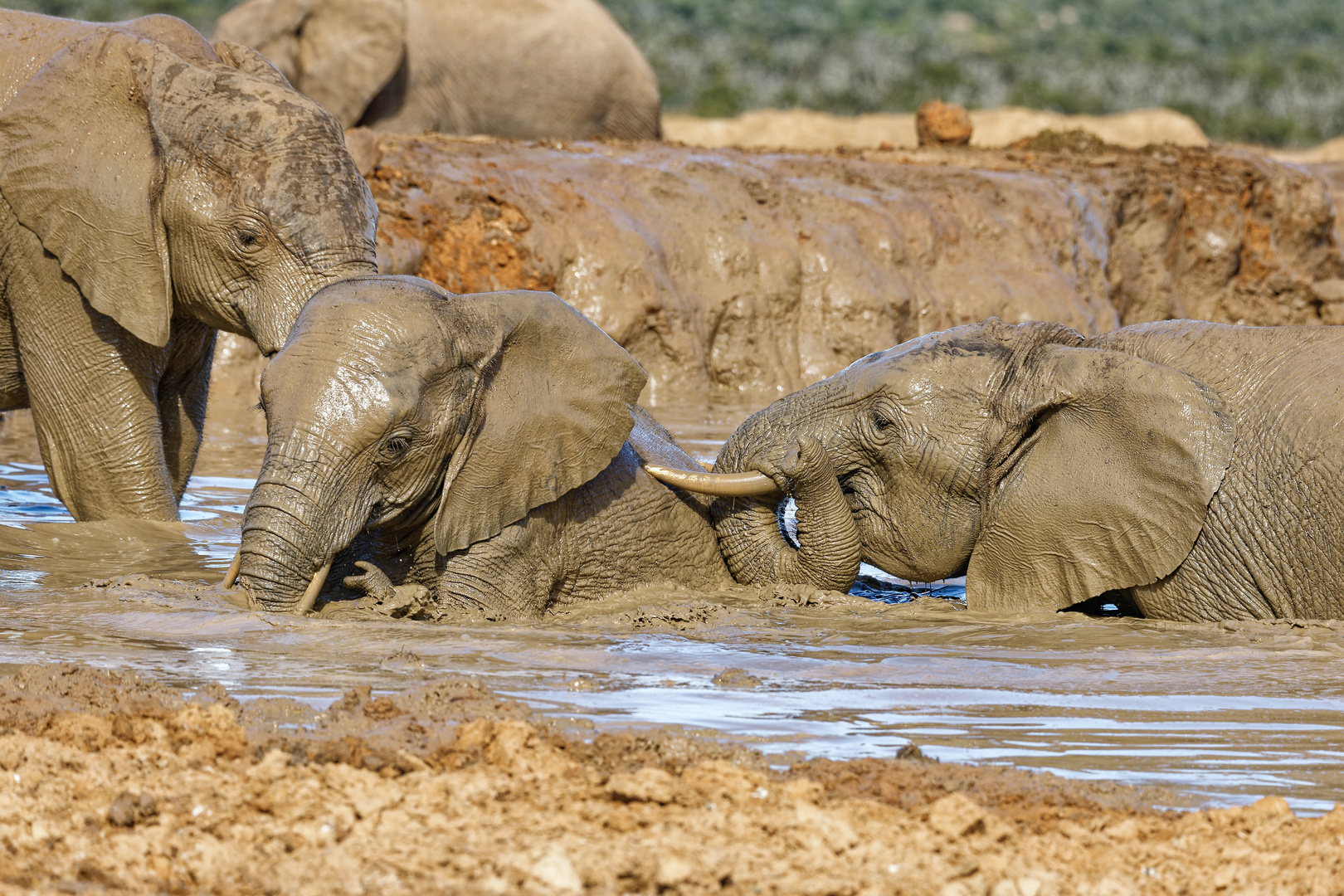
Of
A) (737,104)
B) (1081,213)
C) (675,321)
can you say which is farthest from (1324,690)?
(737,104)

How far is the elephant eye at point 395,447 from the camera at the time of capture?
17.4 feet

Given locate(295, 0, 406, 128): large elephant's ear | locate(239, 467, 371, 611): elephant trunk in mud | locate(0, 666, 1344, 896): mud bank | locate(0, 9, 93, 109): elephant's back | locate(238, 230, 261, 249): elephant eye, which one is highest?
locate(0, 9, 93, 109): elephant's back

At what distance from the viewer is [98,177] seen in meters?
6.82

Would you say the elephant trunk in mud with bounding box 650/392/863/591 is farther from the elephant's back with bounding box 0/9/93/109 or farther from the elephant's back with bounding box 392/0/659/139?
the elephant's back with bounding box 392/0/659/139

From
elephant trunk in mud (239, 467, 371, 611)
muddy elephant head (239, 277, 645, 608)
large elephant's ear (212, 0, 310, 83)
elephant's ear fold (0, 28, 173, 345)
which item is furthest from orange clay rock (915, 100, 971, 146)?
elephant trunk in mud (239, 467, 371, 611)

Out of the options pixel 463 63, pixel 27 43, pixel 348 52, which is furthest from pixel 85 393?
pixel 463 63

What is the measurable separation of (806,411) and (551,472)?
958mm

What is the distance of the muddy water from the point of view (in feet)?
13.7

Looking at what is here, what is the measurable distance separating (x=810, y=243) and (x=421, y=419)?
10.3m

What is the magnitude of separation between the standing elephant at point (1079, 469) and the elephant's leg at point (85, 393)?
8.28 feet

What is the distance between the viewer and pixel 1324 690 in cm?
482

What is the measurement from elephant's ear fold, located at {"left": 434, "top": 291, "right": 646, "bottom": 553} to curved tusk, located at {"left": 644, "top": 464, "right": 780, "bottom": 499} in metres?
0.33

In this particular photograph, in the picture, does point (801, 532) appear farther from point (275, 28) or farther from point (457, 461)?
point (275, 28)

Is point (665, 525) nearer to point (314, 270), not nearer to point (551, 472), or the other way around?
point (551, 472)
